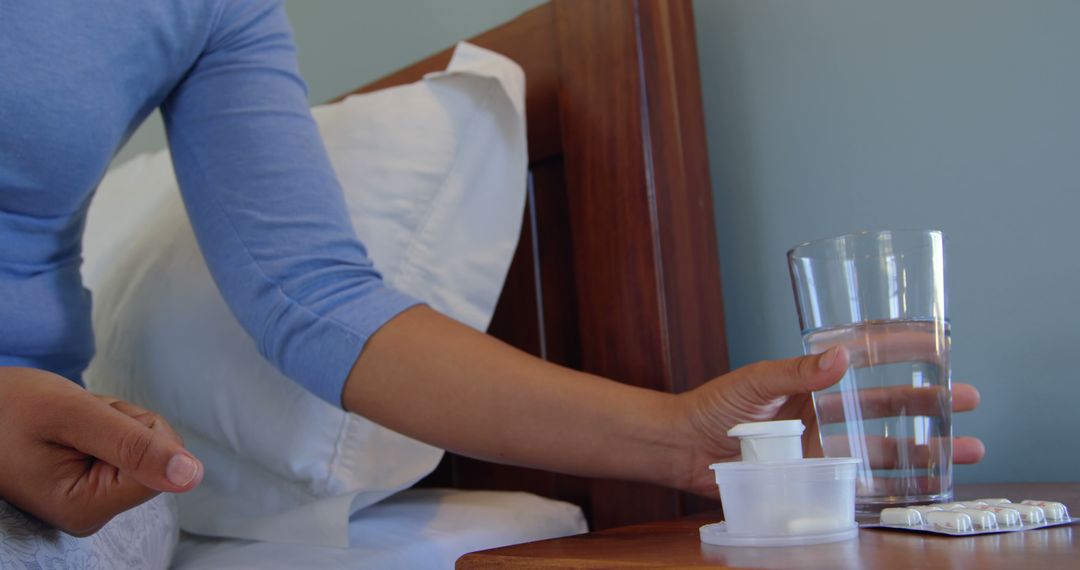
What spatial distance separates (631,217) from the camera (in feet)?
3.06

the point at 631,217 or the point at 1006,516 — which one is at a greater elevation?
the point at 631,217

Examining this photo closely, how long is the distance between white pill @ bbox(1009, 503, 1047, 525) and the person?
14 cm

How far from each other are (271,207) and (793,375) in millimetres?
454

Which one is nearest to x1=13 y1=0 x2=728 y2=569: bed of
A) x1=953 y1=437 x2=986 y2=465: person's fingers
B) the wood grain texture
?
the wood grain texture

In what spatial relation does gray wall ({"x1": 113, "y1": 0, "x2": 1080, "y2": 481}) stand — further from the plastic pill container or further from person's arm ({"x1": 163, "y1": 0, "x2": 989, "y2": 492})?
the plastic pill container

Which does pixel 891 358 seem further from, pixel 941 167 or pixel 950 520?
pixel 941 167

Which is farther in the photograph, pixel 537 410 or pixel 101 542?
pixel 537 410

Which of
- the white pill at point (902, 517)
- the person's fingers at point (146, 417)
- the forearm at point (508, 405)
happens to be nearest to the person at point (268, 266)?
the forearm at point (508, 405)

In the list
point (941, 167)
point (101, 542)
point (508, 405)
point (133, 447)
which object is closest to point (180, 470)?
point (133, 447)

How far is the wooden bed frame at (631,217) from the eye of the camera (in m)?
0.92

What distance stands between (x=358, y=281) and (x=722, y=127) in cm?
42

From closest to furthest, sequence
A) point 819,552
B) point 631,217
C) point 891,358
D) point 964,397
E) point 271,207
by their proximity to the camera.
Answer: point 819,552 → point 891,358 → point 964,397 → point 271,207 → point 631,217

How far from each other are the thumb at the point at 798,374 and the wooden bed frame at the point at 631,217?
26cm

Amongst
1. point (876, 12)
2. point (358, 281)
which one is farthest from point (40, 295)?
point (876, 12)
